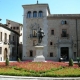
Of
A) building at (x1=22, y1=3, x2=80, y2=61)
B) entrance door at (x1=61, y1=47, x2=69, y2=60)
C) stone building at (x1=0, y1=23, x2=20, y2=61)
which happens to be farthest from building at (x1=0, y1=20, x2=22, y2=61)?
entrance door at (x1=61, y1=47, x2=69, y2=60)

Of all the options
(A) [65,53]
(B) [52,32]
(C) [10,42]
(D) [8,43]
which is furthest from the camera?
(C) [10,42]

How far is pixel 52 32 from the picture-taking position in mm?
39188

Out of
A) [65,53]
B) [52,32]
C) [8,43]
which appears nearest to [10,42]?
[8,43]

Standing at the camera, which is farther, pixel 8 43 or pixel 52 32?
pixel 8 43

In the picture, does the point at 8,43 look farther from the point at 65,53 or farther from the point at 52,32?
the point at 65,53

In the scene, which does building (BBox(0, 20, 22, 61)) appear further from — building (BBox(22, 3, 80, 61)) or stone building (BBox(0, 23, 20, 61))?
building (BBox(22, 3, 80, 61))

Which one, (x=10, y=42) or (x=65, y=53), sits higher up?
(x=10, y=42)

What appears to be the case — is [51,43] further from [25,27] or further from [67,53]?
[25,27]

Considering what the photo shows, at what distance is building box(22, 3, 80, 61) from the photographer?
38.4 meters

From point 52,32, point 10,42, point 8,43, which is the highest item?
point 52,32

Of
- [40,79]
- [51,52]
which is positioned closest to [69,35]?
[51,52]

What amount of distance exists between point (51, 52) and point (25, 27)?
8.23m

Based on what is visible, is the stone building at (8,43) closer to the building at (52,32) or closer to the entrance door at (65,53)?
the building at (52,32)

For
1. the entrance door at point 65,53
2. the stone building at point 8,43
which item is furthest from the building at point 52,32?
the stone building at point 8,43
